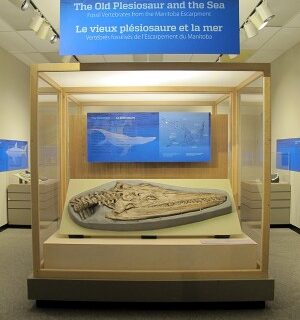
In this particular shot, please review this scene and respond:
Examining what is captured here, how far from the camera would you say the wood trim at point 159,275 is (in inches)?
104

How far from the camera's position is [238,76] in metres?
2.86

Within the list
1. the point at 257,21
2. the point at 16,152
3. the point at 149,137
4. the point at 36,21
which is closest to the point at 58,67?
the point at 149,137

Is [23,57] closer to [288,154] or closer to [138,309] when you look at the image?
[288,154]

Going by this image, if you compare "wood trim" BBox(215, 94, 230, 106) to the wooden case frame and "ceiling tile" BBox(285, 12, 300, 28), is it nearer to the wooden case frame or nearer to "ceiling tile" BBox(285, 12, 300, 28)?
the wooden case frame

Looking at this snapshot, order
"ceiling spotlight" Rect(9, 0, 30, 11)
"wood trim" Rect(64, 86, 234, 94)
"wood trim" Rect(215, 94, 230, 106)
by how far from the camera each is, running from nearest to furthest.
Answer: "wood trim" Rect(64, 86, 234, 94) < "wood trim" Rect(215, 94, 230, 106) < "ceiling spotlight" Rect(9, 0, 30, 11)

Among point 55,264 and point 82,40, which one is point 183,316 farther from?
point 82,40

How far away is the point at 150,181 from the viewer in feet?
10.5

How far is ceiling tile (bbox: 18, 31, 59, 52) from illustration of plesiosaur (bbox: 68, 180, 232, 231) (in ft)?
11.1

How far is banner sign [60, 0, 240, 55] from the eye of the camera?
110 inches

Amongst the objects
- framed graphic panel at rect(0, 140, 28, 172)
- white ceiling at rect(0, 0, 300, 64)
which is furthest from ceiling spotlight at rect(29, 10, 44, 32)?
framed graphic panel at rect(0, 140, 28, 172)

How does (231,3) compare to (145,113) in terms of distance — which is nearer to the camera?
(231,3)

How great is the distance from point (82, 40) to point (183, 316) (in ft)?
7.41

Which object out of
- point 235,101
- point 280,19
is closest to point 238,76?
point 235,101

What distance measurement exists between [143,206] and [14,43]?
4.25 metres
